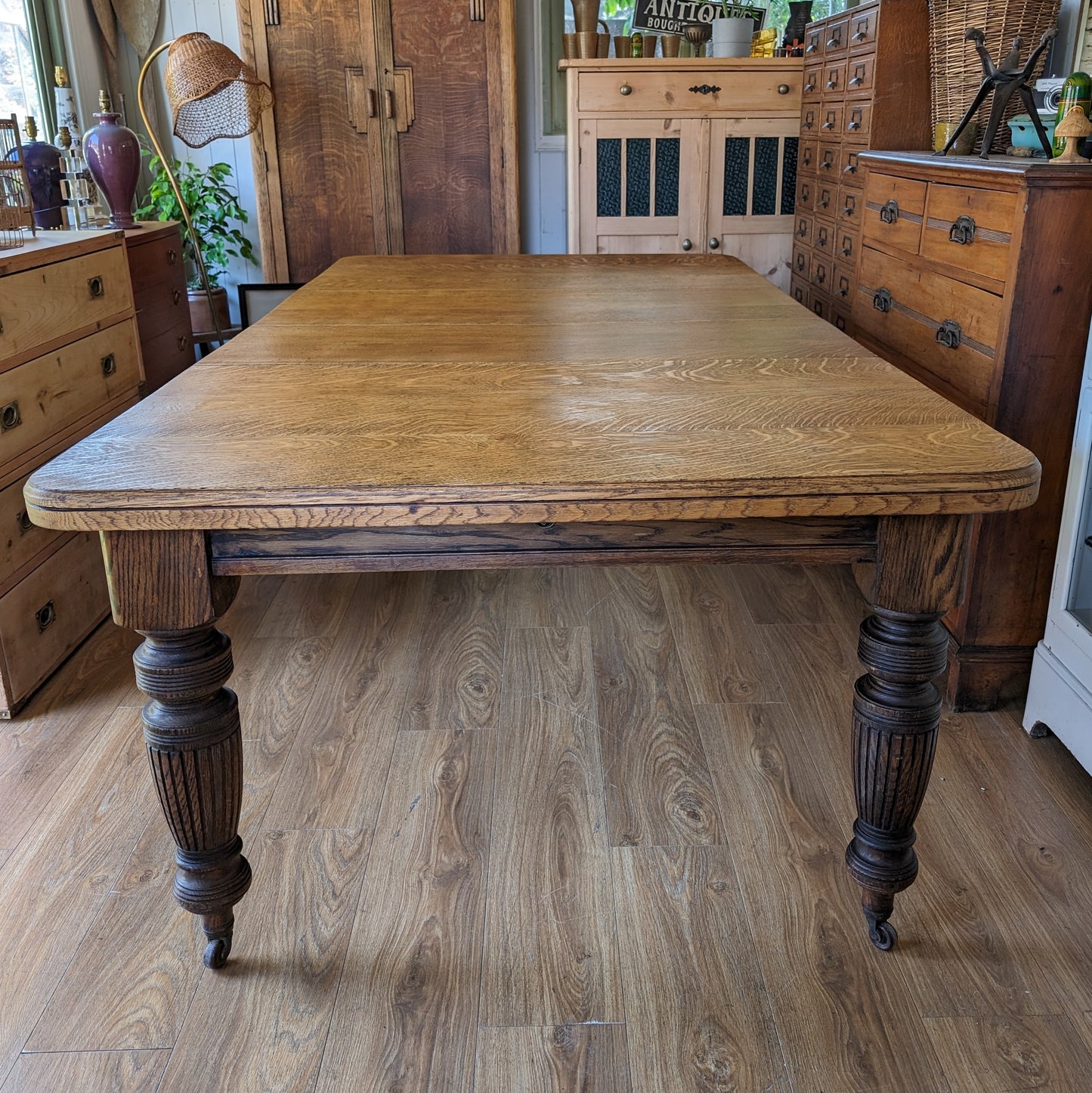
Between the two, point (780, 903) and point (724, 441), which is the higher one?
point (724, 441)

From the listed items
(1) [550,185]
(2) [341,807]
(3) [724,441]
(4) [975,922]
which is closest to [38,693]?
(2) [341,807]

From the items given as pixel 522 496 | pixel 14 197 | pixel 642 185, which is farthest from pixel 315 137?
pixel 522 496

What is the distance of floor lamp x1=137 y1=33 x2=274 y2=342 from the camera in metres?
3.45

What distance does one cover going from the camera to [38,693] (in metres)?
2.22

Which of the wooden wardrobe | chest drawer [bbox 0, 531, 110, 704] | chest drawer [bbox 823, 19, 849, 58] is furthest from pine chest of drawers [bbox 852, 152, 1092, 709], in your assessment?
the wooden wardrobe

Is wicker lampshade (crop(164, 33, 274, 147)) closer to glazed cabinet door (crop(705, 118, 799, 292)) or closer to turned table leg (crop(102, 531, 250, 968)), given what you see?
glazed cabinet door (crop(705, 118, 799, 292))

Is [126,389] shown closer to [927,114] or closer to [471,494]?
[471,494]

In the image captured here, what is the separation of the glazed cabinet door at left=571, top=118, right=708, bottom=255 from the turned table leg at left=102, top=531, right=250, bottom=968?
2.96 metres

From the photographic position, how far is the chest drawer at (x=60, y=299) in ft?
6.98

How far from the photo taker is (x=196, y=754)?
50.2 inches

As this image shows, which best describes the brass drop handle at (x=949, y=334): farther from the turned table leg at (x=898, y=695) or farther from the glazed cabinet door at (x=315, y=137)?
the glazed cabinet door at (x=315, y=137)

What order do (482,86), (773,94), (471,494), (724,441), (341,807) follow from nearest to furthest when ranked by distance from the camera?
(471,494) < (724,441) < (341,807) < (773,94) < (482,86)

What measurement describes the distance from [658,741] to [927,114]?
203 centimetres

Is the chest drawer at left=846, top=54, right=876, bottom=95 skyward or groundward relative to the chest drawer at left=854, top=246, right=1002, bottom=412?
skyward
